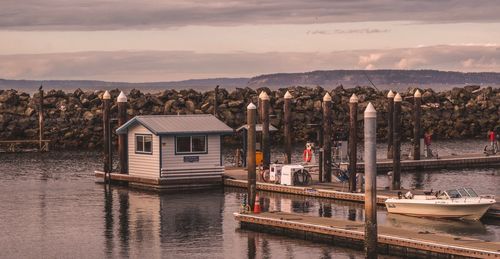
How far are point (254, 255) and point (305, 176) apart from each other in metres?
16.8

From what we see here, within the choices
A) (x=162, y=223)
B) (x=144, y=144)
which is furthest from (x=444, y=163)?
(x=162, y=223)

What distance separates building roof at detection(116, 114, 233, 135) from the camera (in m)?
56.0

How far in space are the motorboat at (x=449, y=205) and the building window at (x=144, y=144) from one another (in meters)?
16.3

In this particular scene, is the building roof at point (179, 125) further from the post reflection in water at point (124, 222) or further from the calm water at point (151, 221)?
the post reflection in water at point (124, 222)

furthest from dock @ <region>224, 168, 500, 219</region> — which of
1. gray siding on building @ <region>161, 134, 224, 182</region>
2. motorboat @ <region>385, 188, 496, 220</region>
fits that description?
motorboat @ <region>385, 188, 496, 220</region>

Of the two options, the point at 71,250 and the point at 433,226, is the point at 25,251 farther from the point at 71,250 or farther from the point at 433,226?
the point at 433,226

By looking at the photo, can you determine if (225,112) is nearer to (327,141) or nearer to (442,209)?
(327,141)

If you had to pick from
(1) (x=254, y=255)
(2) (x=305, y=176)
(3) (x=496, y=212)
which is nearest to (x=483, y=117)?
(2) (x=305, y=176)

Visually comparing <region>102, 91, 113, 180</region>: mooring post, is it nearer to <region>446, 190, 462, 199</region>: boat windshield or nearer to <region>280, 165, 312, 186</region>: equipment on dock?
<region>280, 165, 312, 186</region>: equipment on dock

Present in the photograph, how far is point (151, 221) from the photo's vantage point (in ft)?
154

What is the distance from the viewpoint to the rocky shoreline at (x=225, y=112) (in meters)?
90.1

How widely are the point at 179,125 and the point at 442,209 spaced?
17.5m

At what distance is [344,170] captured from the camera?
57.8 m

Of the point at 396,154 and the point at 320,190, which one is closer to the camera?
the point at 320,190
